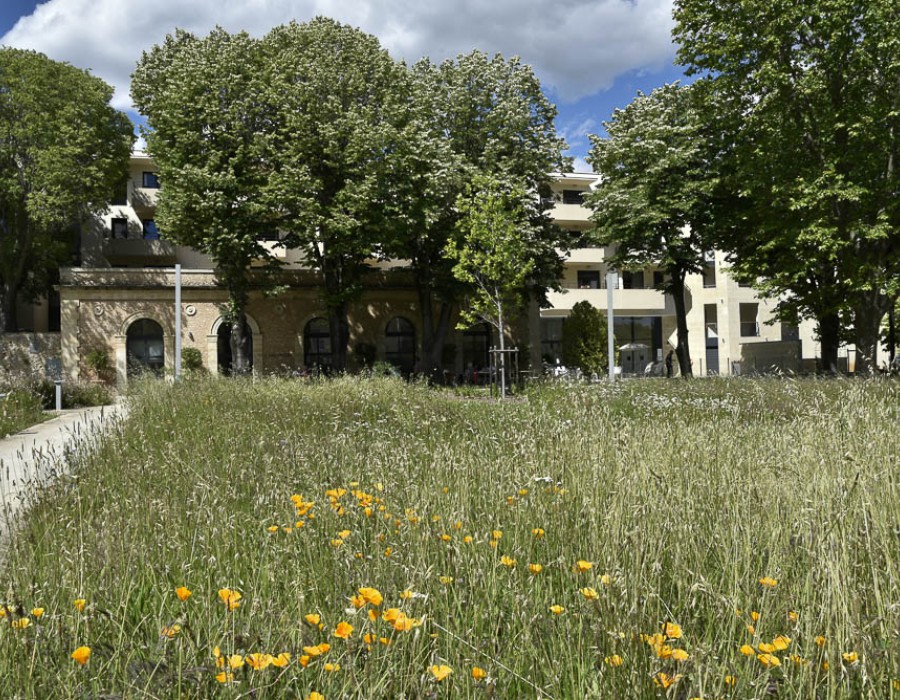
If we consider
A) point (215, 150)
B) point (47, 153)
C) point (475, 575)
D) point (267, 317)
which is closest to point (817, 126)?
point (215, 150)

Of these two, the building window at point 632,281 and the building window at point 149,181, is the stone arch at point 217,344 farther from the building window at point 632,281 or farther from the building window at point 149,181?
the building window at point 632,281

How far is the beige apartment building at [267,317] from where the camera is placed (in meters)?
30.3

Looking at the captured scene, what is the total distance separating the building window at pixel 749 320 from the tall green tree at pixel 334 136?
30245 millimetres

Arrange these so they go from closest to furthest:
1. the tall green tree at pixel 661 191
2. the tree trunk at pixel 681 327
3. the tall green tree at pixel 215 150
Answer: the tall green tree at pixel 215 150 < the tall green tree at pixel 661 191 < the tree trunk at pixel 681 327

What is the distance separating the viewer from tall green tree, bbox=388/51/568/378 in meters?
24.4

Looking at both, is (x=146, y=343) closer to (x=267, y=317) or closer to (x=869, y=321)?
Answer: (x=267, y=317)

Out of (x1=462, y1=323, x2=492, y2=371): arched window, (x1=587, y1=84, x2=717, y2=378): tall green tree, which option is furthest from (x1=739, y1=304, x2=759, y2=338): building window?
(x1=587, y1=84, x2=717, y2=378): tall green tree

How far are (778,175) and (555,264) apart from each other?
32.2ft

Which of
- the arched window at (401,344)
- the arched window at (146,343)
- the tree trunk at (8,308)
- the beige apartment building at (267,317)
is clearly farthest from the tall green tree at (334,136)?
the tree trunk at (8,308)

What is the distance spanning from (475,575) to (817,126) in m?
19.7

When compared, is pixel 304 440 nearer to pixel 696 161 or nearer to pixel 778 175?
pixel 778 175

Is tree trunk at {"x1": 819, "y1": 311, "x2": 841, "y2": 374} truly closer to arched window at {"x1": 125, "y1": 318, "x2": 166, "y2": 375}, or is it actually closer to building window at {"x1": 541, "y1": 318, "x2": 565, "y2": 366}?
building window at {"x1": 541, "y1": 318, "x2": 565, "y2": 366}

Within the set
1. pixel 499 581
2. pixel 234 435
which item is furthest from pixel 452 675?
pixel 234 435

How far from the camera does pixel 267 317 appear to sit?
31.9 m
